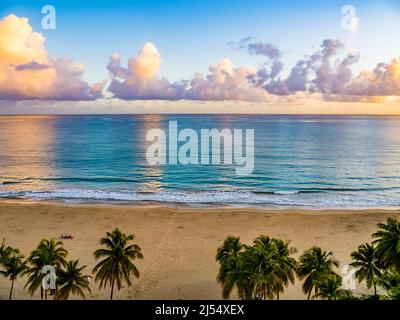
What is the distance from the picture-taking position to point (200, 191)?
60.4 metres

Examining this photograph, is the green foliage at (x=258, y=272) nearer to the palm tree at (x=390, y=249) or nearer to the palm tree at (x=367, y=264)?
the palm tree at (x=367, y=264)

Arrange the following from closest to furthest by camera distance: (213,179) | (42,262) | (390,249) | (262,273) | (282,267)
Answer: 1. (262,273)
2. (282,267)
3. (42,262)
4. (390,249)
5. (213,179)

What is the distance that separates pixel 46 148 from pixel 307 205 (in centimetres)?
8742

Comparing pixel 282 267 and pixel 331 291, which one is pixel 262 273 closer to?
pixel 282 267

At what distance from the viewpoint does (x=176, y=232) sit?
40.3m

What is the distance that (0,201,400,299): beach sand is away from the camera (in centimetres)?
2823

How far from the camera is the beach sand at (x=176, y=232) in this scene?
2823cm

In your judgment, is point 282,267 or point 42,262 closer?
point 282,267

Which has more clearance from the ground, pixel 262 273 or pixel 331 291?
pixel 262 273
